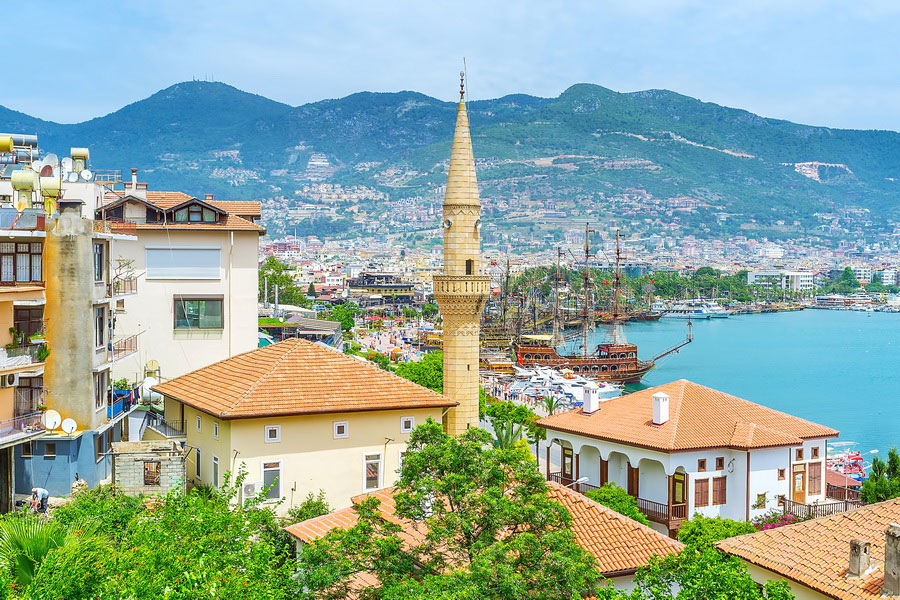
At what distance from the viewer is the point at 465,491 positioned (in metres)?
12.4

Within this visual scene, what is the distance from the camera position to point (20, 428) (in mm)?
20797

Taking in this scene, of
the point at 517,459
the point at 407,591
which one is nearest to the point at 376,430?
the point at 517,459

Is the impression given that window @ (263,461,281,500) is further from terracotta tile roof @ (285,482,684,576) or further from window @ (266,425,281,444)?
terracotta tile roof @ (285,482,684,576)

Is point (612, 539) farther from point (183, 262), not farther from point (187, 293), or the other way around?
point (183, 262)

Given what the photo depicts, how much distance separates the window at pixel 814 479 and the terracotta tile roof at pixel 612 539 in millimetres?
11381

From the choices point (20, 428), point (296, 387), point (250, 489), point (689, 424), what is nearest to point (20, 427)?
point (20, 428)

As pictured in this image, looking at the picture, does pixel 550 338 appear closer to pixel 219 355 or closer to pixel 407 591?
pixel 219 355

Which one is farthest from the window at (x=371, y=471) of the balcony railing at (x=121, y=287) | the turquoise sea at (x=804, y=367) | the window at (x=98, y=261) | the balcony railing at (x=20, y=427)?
the turquoise sea at (x=804, y=367)

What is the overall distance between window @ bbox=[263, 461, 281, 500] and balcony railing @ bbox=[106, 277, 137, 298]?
721cm

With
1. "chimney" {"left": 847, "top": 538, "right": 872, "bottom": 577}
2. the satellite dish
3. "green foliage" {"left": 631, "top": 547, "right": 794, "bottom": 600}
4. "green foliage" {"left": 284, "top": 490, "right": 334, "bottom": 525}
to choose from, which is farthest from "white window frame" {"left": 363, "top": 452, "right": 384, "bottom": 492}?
"chimney" {"left": 847, "top": 538, "right": 872, "bottom": 577}

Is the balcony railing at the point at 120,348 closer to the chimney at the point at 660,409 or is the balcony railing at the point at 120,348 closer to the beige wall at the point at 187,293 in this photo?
the beige wall at the point at 187,293

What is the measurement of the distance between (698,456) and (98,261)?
49.1 ft

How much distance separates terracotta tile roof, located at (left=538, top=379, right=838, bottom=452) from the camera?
2392 centimetres

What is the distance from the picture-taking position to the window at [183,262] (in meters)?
29.8
